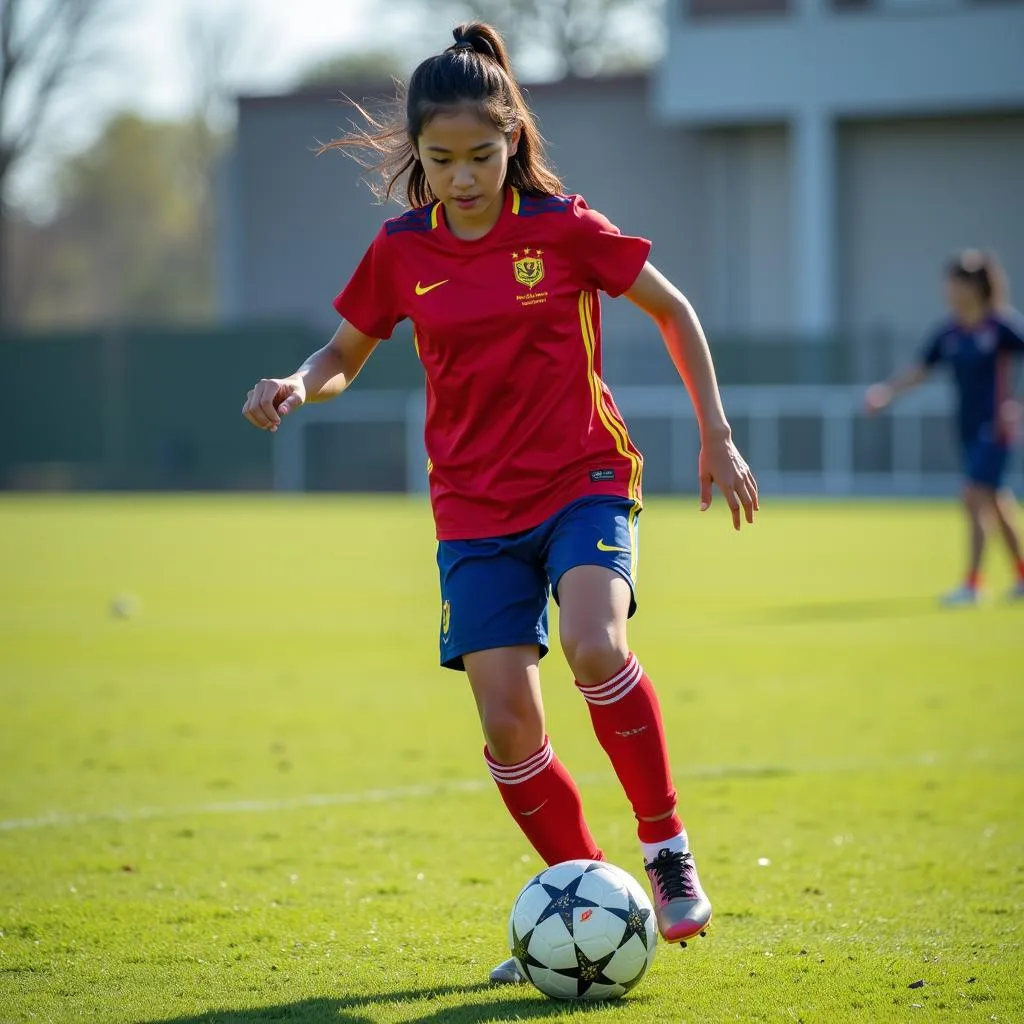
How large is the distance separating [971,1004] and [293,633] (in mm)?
7706

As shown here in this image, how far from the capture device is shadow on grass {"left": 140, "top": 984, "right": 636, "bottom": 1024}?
3.52m

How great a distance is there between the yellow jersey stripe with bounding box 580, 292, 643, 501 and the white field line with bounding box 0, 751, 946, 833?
215cm

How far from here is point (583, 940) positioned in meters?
3.65

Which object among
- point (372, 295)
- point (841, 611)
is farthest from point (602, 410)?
point (841, 611)

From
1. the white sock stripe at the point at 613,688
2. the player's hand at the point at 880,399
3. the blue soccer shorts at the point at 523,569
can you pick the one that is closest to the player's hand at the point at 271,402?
the blue soccer shorts at the point at 523,569

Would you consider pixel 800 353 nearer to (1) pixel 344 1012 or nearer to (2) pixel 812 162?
(2) pixel 812 162

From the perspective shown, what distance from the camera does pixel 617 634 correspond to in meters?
3.85

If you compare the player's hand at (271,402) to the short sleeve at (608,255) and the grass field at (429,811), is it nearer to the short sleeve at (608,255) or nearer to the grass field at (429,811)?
the short sleeve at (608,255)

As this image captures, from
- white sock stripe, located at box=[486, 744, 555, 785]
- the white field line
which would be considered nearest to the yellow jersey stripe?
white sock stripe, located at box=[486, 744, 555, 785]

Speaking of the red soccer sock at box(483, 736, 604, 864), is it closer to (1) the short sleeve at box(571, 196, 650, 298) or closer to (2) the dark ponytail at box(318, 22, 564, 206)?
(1) the short sleeve at box(571, 196, 650, 298)

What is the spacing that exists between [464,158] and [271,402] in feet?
2.32

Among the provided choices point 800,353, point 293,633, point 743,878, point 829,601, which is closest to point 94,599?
point 293,633

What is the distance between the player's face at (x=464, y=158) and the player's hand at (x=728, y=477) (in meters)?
0.78

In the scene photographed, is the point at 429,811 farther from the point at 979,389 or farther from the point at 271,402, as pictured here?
the point at 979,389
